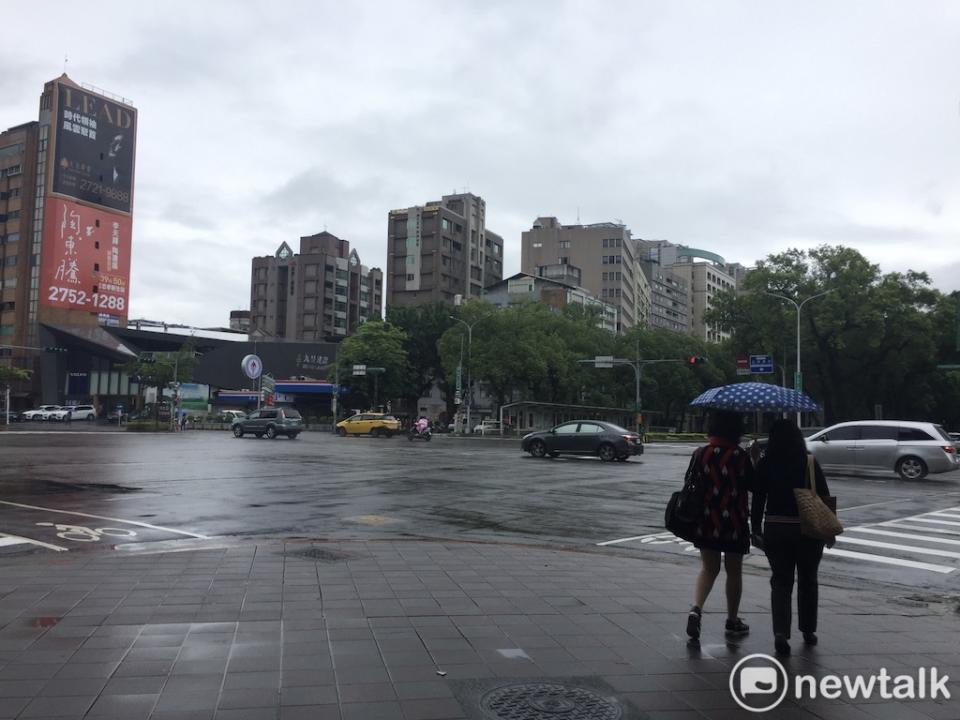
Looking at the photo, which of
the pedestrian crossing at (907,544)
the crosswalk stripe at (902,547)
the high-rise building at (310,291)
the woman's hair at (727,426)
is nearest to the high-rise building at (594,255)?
the high-rise building at (310,291)

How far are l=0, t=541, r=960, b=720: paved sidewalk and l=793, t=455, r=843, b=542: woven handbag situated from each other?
2.59 feet

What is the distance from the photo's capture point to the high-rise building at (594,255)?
371 ft

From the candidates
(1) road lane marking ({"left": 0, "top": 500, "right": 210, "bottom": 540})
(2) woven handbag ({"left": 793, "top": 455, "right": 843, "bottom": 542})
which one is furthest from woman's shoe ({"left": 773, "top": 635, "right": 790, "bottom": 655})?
(1) road lane marking ({"left": 0, "top": 500, "right": 210, "bottom": 540})

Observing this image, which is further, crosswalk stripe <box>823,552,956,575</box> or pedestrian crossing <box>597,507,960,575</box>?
pedestrian crossing <box>597,507,960,575</box>

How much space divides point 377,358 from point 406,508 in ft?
192

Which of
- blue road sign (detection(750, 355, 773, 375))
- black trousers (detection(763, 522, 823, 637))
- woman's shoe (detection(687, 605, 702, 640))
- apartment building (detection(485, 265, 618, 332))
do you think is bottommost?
woman's shoe (detection(687, 605, 702, 640))

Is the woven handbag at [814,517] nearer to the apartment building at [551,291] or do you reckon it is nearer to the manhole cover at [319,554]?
the manhole cover at [319,554]

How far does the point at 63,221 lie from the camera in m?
79.6

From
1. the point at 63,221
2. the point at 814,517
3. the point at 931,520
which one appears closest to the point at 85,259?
the point at 63,221

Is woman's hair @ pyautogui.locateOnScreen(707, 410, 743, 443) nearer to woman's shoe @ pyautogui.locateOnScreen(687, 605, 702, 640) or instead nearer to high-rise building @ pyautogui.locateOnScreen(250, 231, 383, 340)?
woman's shoe @ pyautogui.locateOnScreen(687, 605, 702, 640)

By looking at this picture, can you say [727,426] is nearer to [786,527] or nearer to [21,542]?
[786,527]

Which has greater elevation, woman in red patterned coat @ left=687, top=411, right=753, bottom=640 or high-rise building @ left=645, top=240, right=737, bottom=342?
high-rise building @ left=645, top=240, right=737, bottom=342

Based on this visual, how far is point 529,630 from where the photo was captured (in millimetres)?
5348

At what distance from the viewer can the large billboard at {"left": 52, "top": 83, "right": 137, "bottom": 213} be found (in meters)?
80.2
